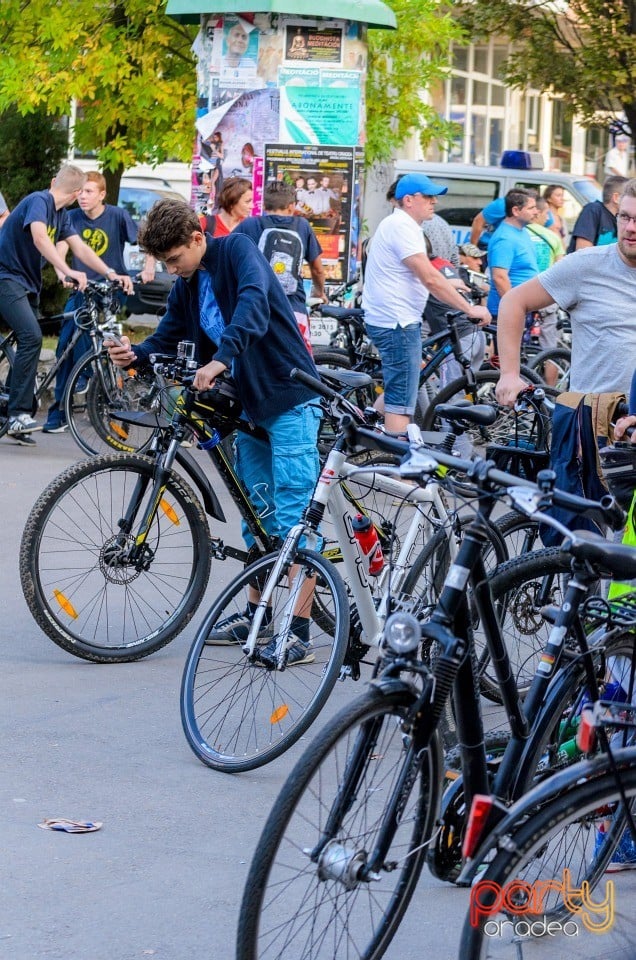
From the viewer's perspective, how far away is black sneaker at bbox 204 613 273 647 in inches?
196

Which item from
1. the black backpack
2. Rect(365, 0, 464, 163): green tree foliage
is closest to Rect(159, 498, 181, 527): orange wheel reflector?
the black backpack

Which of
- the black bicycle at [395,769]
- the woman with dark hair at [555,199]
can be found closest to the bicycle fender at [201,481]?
the black bicycle at [395,769]

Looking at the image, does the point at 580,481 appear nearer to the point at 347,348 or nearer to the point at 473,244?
the point at 347,348

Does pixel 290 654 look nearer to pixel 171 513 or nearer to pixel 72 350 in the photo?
pixel 171 513

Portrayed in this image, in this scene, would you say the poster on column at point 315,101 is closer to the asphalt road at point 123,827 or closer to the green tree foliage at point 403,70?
Result: the green tree foliage at point 403,70

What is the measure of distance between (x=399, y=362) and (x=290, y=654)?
15.0 ft

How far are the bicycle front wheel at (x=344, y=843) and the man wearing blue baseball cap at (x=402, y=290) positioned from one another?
5.92 metres

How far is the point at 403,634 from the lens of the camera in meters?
3.29

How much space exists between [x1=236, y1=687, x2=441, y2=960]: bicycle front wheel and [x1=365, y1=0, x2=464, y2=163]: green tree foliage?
11.5m

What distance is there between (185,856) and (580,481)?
6.25 ft

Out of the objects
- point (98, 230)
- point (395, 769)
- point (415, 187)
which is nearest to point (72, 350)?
point (98, 230)

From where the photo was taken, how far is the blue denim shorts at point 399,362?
30.8 feet

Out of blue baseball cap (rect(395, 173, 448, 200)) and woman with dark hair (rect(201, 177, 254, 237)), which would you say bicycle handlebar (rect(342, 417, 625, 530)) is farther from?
woman with dark hair (rect(201, 177, 254, 237))

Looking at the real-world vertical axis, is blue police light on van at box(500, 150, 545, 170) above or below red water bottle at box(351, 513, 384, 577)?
above
